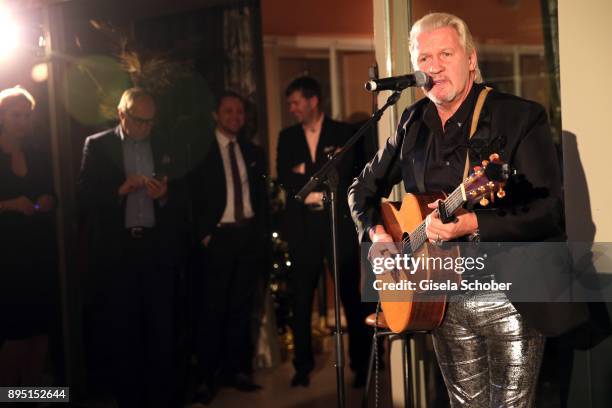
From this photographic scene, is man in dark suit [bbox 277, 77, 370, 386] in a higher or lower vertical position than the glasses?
lower

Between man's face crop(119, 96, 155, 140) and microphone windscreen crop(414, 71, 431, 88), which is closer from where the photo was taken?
microphone windscreen crop(414, 71, 431, 88)

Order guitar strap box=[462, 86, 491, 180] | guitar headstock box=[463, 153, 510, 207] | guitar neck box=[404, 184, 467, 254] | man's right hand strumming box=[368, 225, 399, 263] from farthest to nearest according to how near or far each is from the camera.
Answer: man's right hand strumming box=[368, 225, 399, 263], guitar strap box=[462, 86, 491, 180], guitar neck box=[404, 184, 467, 254], guitar headstock box=[463, 153, 510, 207]

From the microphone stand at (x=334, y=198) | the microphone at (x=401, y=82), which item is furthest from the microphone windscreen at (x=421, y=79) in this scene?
the microphone stand at (x=334, y=198)

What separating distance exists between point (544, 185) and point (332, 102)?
16.6 ft

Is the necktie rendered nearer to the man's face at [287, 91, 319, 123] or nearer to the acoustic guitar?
the man's face at [287, 91, 319, 123]

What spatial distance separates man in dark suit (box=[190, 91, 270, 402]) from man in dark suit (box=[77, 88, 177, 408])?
0.37m

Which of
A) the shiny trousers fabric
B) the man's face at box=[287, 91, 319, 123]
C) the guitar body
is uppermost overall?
the man's face at box=[287, 91, 319, 123]

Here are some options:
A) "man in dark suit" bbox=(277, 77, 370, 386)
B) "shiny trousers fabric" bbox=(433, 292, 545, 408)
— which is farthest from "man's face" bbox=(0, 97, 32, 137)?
"shiny trousers fabric" bbox=(433, 292, 545, 408)

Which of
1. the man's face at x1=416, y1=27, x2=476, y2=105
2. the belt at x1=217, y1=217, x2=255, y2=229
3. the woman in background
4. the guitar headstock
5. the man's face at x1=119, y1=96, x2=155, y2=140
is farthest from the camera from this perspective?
the belt at x1=217, y1=217, x2=255, y2=229

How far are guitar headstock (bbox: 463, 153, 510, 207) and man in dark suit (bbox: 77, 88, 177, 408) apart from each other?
272 cm

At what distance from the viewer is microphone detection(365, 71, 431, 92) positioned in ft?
8.04

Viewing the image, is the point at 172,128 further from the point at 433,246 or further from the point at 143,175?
the point at 433,246

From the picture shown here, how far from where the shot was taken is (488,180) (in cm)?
212

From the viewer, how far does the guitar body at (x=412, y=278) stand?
2.49 meters
